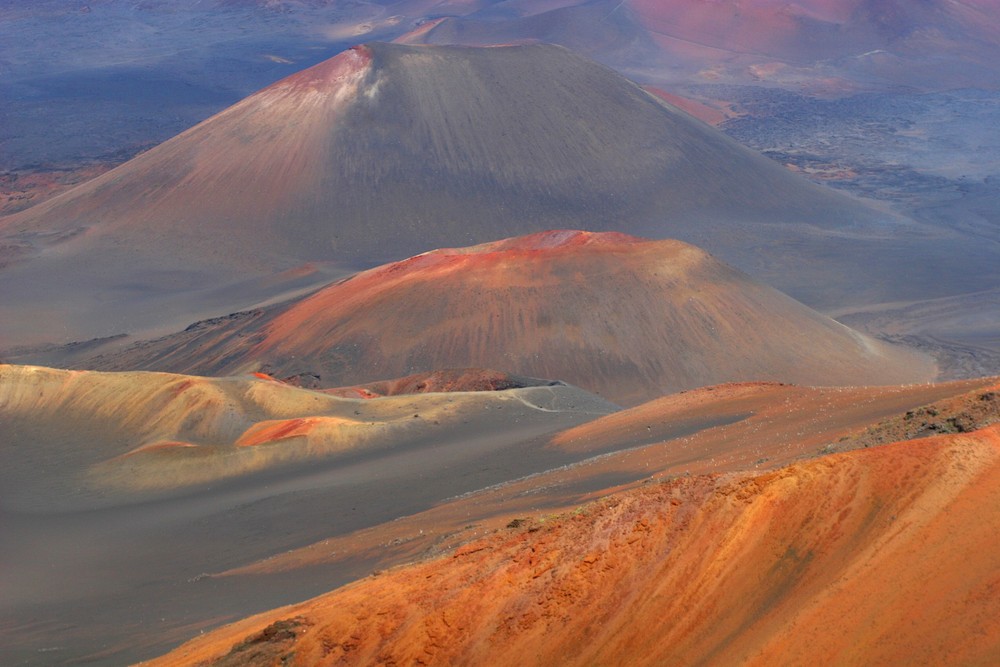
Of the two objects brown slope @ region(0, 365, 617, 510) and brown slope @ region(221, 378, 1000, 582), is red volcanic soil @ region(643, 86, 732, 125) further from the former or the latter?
brown slope @ region(221, 378, 1000, 582)

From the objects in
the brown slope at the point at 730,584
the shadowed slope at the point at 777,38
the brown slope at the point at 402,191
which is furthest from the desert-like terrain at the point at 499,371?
the shadowed slope at the point at 777,38

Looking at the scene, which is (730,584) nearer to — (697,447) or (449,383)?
(697,447)

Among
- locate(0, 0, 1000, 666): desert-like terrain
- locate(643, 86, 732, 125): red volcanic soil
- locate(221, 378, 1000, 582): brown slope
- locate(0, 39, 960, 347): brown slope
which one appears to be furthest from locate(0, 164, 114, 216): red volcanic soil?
locate(221, 378, 1000, 582): brown slope

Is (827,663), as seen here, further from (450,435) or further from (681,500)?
(450,435)

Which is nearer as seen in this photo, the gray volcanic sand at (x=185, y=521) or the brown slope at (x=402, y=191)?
the gray volcanic sand at (x=185, y=521)

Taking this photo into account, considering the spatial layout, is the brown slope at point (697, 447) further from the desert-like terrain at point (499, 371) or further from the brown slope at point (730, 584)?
the brown slope at point (730, 584)

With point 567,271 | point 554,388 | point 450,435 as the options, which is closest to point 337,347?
point 567,271

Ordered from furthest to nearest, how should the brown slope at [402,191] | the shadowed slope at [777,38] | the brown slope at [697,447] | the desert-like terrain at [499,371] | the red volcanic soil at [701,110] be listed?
the shadowed slope at [777,38], the red volcanic soil at [701,110], the brown slope at [402,191], the brown slope at [697,447], the desert-like terrain at [499,371]
